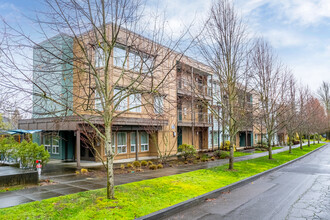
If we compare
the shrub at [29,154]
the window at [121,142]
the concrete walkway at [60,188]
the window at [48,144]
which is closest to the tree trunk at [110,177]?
the concrete walkway at [60,188]

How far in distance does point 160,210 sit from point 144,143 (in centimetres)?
1563

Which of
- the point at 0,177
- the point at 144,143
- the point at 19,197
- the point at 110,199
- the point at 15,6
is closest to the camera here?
the point at 15,6

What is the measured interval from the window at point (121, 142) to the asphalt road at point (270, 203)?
1130 centimetres

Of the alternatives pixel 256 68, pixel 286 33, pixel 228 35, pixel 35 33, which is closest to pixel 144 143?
pixel 256 68

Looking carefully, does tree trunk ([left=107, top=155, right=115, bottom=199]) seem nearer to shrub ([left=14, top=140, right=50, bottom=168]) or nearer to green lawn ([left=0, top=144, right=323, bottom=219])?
green lawn ([left=0, top=144, right=323, bottom=219])

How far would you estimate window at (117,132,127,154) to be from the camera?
Answer: 19.6m

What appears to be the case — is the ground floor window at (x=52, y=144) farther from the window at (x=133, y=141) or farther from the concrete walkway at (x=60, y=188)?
the concrete walkway at (x=60, y=188)

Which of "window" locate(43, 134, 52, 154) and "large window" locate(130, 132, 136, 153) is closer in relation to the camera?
"window" locate(43, 134, 52, 154)

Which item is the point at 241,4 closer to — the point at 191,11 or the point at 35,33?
the point at 191,11

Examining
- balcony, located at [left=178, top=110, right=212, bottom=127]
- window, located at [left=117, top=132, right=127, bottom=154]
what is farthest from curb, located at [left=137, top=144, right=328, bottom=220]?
balcony, located at [left=178, top=110, right=212, bottom=127]

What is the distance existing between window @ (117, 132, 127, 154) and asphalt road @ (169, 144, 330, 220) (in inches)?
445

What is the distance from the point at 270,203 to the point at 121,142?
13788 mm

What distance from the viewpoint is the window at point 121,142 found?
19594mm

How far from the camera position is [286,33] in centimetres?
1759
